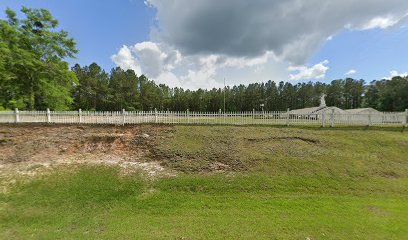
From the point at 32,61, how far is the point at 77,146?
14.7 m

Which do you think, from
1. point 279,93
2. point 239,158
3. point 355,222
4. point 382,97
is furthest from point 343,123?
point 279,93

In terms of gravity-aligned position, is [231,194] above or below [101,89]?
below

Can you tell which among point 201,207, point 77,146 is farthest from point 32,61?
point 201,207

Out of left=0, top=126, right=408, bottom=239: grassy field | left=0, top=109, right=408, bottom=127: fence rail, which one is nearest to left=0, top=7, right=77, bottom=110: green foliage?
left=0, top=109, right=408, bottom=127: fence rail

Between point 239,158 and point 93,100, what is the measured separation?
182ft

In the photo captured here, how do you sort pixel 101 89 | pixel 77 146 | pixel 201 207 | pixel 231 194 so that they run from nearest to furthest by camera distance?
pixel 201 207 < pixel 231 194 < pixel 77 146 < pixel 101 89

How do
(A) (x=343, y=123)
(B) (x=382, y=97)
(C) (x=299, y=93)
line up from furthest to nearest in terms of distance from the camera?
(C) (x=299, y=93) → (B) (x=382, y=97) → (A) (x=343, y=123)

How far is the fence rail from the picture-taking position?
47.6 feet

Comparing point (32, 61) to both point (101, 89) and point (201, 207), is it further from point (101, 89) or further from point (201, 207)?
point (101, 89)

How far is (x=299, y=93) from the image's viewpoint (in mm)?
77188

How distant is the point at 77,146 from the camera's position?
12484 millimetres

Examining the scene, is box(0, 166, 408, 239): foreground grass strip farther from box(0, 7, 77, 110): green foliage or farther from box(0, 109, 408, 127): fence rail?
box(0, 7, 77, 110): green foliage

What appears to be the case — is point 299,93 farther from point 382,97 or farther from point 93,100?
point 93,100

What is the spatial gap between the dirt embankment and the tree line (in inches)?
443
